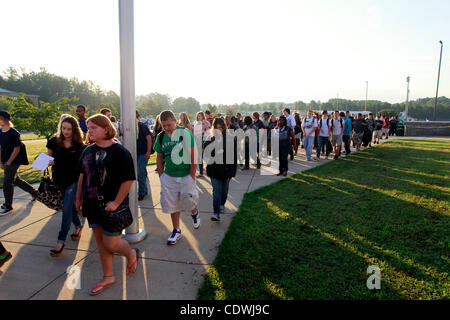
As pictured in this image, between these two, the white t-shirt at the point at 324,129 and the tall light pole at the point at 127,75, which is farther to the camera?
the white t-shirt at the point at 324,129

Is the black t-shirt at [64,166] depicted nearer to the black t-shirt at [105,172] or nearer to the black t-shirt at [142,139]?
the black t-shirt at [105,172]

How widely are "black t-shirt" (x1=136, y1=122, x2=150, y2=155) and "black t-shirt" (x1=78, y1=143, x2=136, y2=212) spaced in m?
3.04

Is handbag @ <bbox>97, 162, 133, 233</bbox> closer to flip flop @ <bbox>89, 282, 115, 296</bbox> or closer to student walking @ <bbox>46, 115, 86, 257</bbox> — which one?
flip flop @ <bbox>89, 282, 115, 296</bbox>

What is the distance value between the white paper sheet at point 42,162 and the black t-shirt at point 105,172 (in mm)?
1414

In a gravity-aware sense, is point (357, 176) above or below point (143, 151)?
below

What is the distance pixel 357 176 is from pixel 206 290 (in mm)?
6481

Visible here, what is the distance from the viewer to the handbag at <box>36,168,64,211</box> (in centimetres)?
380

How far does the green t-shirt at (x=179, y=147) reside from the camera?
144 inches

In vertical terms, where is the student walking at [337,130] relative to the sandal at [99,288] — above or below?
above

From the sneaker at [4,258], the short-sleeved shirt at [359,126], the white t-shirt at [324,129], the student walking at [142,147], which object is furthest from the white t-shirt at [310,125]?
the sneaker at [4,258]

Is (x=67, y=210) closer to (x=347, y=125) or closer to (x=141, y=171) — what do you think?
(x=141, y=171)

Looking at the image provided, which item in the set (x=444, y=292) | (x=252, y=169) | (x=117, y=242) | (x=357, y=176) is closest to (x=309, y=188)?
(x=357, y=176)
